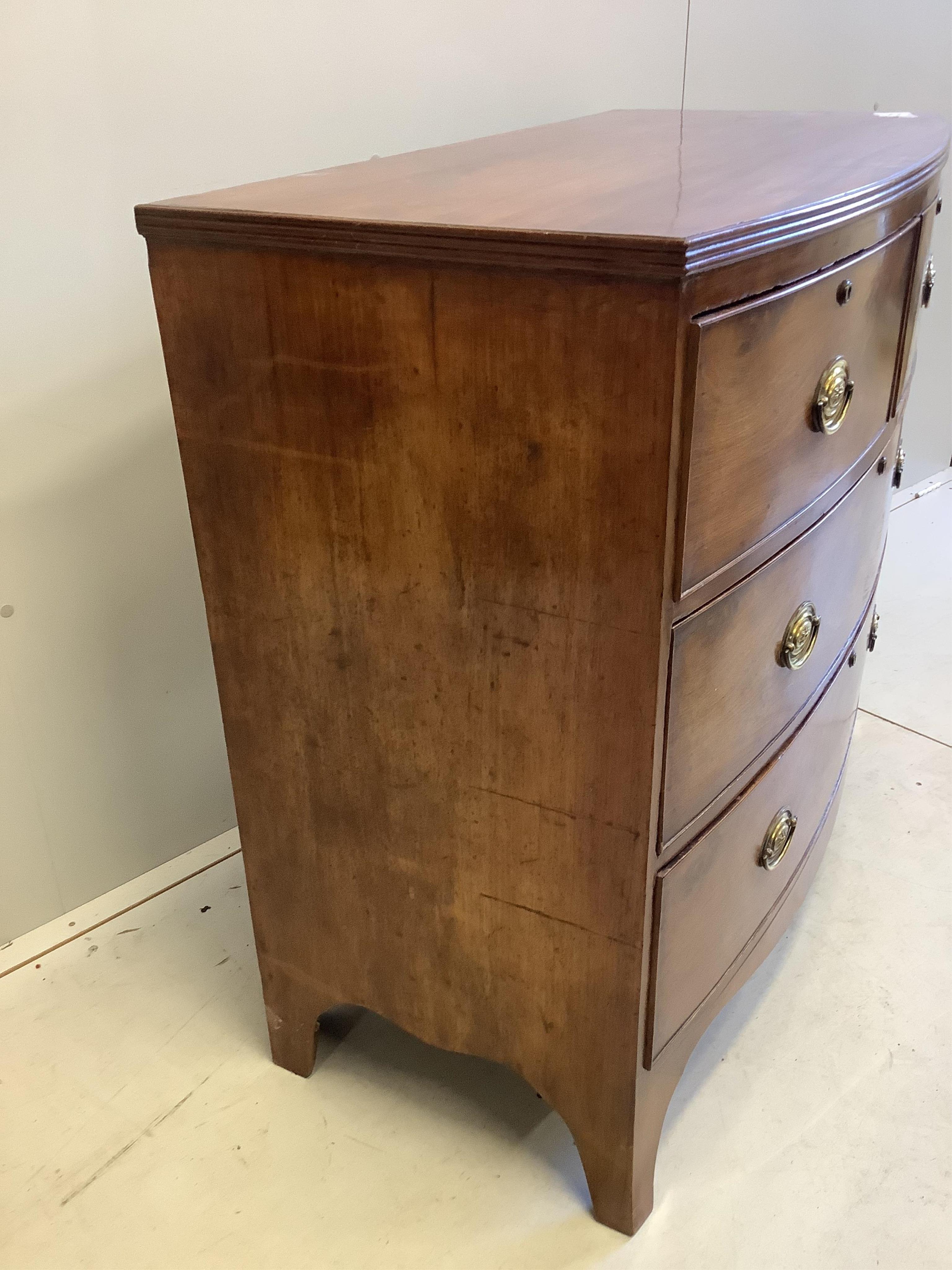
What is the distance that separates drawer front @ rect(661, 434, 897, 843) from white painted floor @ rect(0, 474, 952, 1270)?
0.46m

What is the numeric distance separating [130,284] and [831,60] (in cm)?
151

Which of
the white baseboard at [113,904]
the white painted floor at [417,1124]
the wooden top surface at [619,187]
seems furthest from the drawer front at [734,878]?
the white baseboard at [113,904]

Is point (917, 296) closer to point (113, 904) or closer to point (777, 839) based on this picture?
point (777, 839)

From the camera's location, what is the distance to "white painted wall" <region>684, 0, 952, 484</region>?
181 cm

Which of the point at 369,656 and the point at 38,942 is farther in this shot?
the point at 38,942

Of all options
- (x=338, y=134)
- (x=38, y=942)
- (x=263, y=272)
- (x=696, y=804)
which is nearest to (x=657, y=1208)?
(x=696, y=804)

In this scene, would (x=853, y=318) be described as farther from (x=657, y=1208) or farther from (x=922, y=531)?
(x=922, y=531)

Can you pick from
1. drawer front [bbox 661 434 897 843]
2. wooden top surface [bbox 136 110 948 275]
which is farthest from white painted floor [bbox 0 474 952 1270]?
wooden top surface [bbox 136 110 948 275]

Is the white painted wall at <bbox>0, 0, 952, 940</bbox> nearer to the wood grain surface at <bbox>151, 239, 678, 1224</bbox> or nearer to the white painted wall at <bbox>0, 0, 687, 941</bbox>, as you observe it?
the white painted wall at <bbox>0, 0, 687, 941</bbox>

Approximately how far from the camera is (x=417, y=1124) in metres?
1.19

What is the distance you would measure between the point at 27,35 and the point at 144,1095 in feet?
3.79

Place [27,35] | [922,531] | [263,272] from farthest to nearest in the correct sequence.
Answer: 1. [922,531]
2. [27,35]
3. [263,272]

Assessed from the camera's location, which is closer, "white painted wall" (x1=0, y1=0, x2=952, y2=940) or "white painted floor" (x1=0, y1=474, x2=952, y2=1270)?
"white painted floor" (x1=0, y1=474, x2=952, y2=1270)

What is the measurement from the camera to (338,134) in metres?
1.37
